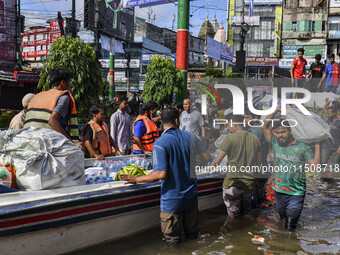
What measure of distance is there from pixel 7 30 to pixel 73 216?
30.3 m

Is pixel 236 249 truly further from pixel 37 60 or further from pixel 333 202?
pixel 37 60

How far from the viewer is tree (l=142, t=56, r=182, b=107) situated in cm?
1764

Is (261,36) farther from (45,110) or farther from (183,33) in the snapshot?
(45,110)

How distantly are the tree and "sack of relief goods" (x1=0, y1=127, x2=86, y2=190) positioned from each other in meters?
13.0

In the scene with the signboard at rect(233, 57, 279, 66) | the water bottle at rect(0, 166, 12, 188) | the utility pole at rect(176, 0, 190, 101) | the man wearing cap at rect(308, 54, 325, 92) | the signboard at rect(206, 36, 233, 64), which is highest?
the signboard at rect(233, 57, 279, 66)

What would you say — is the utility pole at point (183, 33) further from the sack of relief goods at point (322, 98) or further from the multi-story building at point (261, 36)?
the multi-story building at point (261, 36)

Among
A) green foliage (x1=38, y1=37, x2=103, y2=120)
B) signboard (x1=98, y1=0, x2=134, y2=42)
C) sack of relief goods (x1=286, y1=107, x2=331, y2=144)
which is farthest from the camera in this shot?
signboard (x1=98, y1=0, x2=134, y2=42)

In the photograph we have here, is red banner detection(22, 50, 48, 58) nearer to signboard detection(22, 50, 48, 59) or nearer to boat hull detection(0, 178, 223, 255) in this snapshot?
signboard detection(22, 50, 48, 59)

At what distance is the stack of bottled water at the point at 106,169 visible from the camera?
5340 mm

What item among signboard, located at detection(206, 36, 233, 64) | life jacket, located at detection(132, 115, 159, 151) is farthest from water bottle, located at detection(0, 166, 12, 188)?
signboard, located at detection(206, 36, 233, 64)

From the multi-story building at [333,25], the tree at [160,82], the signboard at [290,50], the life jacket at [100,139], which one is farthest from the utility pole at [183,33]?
the multi-story building at [333,25]

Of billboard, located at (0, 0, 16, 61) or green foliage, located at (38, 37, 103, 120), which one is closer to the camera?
green foliage, located at (38, 37, 103, 120)

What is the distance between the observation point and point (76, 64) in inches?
414

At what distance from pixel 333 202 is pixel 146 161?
3.59m
